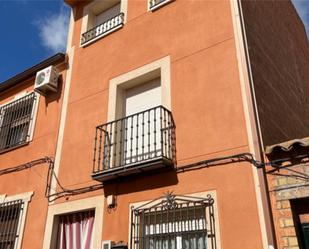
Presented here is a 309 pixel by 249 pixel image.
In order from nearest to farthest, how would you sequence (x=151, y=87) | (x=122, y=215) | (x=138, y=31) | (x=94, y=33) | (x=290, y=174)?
(x=290, y=174) → (x=122, y=215) → (x=151, y=87) → (x=138, y=31) → (x=94, y=33)

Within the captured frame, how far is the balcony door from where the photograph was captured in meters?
6.21

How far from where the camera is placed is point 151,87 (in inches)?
275

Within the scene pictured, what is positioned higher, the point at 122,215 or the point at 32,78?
the point at 32,78

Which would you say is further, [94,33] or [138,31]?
[94,33]

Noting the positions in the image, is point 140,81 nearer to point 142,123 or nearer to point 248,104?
point 142,123

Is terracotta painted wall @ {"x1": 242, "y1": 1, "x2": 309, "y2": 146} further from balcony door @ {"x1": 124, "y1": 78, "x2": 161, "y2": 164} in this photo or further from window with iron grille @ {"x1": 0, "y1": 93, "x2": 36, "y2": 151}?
window with iron grille @ {"x1": 0, "y1": 93, "x2": 36, "y2": 151}

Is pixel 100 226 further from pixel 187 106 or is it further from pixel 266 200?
pixel 266 200

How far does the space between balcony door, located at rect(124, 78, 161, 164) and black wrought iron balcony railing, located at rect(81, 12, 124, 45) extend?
1727 millimetres

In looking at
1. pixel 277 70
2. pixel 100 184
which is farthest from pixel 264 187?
pixel 277 70

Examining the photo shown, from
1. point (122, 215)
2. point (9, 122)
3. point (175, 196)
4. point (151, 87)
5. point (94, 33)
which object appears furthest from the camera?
point (9, 122)

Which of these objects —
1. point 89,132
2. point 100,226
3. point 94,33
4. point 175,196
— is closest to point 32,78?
point 94,33

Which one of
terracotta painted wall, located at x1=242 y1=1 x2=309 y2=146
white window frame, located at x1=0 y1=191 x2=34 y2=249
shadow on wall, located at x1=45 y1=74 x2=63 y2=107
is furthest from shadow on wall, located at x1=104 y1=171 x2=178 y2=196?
shadow on wall, located at x1=45 y1=74 x2=63 y2=107

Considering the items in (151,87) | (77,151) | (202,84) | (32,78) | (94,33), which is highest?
(94,33)

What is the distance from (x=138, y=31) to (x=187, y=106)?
2480 mm
